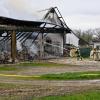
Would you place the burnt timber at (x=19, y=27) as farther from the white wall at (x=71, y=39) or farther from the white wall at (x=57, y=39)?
the white wall at (x=71, y=39)

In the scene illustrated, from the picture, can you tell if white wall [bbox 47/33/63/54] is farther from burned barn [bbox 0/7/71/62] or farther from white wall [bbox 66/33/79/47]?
white wall [bbox 66/33/79/47]

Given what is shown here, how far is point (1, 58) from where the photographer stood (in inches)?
1459

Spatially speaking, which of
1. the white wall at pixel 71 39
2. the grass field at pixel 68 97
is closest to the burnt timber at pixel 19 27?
the white wall at pixel 71 39

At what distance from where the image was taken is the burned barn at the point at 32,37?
37.6 meters

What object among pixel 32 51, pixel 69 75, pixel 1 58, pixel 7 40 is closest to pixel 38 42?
pixel 32 51

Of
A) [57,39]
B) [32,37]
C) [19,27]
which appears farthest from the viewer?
[57,39]

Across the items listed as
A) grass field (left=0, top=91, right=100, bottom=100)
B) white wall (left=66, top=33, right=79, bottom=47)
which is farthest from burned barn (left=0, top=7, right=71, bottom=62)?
grass field (left=0, top=91, right=100, bottom=100)

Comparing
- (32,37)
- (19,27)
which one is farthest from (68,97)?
(32,37)

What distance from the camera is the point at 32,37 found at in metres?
44.6

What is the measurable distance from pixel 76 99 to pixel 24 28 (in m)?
26.0

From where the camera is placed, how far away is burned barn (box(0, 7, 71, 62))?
3755cm

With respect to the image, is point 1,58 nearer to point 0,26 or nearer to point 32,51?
point 0,26

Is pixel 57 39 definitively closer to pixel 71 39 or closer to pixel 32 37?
pixel 71 39

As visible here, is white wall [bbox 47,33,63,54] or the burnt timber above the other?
the burnt timber
